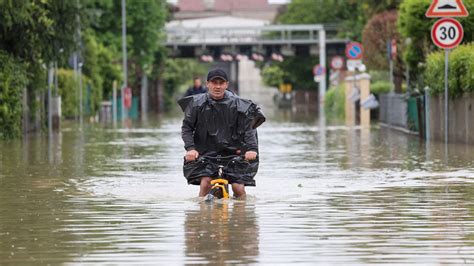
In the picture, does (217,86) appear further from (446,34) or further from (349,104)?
(349,104)

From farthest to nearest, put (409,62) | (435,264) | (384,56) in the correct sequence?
(384,56)
(409,62)
(435,264)

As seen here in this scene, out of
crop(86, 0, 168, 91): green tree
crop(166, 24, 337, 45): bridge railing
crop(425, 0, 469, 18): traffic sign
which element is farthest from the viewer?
crop(166, 24, 337, 45): bridge railing

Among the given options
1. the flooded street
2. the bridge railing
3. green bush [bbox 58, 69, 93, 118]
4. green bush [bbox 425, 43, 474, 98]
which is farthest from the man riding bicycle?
the bridge railing

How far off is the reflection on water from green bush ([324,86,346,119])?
172 feet

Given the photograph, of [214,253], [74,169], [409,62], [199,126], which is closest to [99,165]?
[74,169]

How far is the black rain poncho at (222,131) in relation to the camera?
50.1ft

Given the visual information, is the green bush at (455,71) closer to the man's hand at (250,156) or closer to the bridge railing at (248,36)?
the man's hand at (250,156)

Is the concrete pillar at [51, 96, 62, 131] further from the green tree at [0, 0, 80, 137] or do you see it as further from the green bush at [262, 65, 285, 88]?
the green bush at [262, 65, 285, 88]

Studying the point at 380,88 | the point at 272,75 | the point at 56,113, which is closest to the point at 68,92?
the point at 56,113

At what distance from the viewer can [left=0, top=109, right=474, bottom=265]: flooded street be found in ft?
35.0

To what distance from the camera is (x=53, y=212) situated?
47.6ft

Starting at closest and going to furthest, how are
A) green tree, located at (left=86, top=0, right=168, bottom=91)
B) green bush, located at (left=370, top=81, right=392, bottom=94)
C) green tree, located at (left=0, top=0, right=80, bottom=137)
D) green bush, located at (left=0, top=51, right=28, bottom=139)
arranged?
green bush, located at (left=0, top=51, right=28, bottom=139)
green tree, located at (left=0, top=0, right=80, bottom=137)
green bush, located at (left=370, top=81, right=392, bottom=94)
green tree, located at (left=86, top=0, right=168, bottom=91)

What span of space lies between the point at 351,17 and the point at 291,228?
88.8 m

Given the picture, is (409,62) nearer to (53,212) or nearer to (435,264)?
(53,212)
